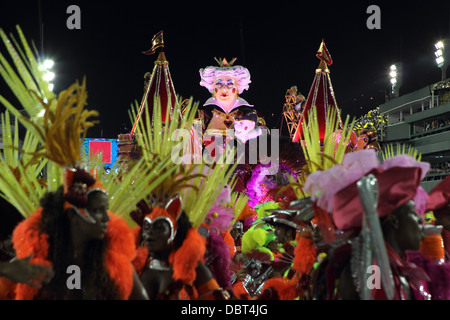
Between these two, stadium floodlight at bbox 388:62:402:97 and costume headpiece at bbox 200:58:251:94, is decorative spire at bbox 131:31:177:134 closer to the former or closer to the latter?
costume headpiece at bbox 200:58:251:94

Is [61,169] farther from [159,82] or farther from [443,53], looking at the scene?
[443,53]

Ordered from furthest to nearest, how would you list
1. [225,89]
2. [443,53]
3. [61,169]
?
[443,53] < [225,89] < [61,169]

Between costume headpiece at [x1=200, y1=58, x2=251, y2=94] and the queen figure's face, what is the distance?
97mm

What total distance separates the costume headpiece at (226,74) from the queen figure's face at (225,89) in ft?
0.32

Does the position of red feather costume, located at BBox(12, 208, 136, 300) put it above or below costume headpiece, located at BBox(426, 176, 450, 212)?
below

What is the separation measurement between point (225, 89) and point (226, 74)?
1.11 ft

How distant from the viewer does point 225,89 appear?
433 inches

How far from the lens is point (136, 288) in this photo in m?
2.55

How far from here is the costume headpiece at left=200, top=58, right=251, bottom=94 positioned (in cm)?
1107

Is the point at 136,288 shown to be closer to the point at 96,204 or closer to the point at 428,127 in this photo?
the point at 96,204

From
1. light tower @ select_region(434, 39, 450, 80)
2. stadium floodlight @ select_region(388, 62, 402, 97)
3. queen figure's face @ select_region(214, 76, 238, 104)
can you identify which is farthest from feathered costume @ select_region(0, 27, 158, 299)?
stadium floodlight @ select_region(388, 62, 402, 97)

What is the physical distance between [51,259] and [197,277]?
1015 mm

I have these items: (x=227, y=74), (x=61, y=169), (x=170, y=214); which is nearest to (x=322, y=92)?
(x=227, y=74)

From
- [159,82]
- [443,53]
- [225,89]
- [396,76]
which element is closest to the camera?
[225,89]
